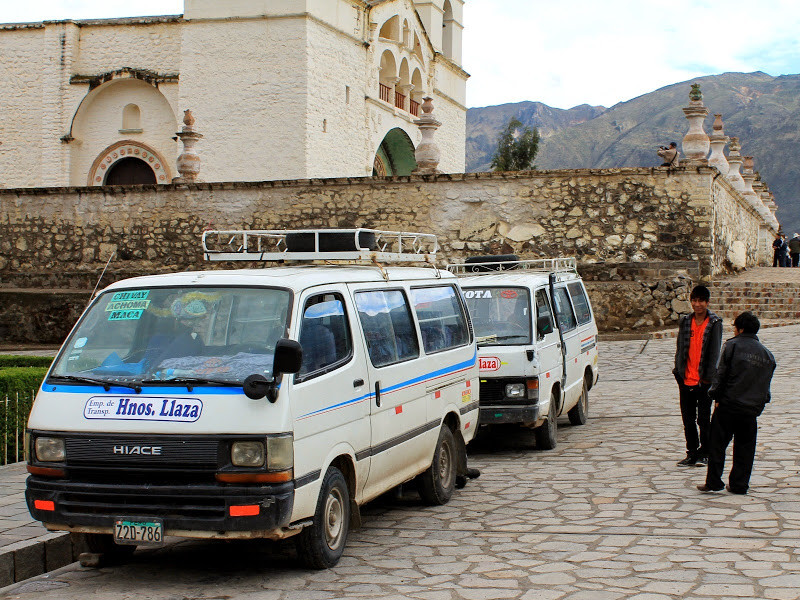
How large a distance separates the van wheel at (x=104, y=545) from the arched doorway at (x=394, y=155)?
30973 millimetres

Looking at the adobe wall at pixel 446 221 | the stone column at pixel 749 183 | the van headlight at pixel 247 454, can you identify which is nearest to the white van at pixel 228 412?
the van headlight at pixel 247 454

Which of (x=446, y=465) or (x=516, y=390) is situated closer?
(x=446, y=465)

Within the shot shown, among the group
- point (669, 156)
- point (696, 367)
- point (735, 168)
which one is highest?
point (735, 168)

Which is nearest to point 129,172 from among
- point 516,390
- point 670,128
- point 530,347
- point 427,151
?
point 427,151

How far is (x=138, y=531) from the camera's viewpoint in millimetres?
5523

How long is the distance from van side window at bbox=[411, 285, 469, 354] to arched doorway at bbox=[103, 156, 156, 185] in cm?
2623

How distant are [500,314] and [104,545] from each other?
5456 millimetres

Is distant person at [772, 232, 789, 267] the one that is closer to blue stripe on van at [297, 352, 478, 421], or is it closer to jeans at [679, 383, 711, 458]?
jeans at [679, 383, 711, 458]

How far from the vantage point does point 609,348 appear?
18812 mm

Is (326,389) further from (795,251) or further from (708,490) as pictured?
(795,251)

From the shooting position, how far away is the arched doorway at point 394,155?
123 feet

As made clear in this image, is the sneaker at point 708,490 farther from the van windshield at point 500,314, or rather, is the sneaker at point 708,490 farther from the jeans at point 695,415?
the van windshield at point 500,314

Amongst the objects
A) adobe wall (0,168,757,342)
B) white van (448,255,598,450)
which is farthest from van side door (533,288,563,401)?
adobe wall (0,168,757,342)

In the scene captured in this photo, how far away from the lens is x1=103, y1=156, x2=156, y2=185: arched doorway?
109 ft
